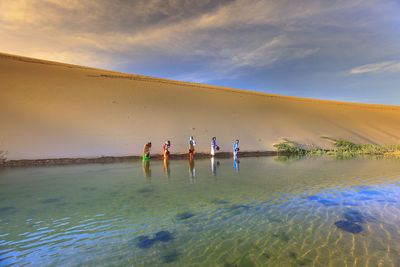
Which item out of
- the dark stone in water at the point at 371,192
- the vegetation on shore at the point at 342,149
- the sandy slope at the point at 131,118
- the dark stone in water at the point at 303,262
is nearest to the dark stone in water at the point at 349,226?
the dark stone in water at the point at 303,262

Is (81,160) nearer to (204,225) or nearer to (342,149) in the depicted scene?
(204,225)

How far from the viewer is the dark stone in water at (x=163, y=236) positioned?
3.47m

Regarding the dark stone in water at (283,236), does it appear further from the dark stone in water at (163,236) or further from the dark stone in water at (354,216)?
the dark stone in water at (163,236)

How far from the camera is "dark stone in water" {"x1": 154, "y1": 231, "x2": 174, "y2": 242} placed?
11.4 feet

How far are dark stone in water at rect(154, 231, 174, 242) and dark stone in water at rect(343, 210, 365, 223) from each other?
3136 millimetres

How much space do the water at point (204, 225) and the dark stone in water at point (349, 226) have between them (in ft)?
0.05

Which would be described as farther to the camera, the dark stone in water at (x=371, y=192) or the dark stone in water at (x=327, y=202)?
the dark stone in water at (x=371, y=192)

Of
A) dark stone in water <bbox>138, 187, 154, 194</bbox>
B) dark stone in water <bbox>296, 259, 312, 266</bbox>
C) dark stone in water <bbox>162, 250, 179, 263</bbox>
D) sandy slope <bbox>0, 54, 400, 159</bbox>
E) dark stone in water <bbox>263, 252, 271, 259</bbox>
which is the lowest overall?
dark stone in water <bbox>296, 259, 312, 266</bbox>

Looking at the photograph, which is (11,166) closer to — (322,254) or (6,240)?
(6,240)

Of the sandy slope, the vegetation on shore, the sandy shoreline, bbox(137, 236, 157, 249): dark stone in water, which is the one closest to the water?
bbox(137, 236, 157, 249): dark stone in water

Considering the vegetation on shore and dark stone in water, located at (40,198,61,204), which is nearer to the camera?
dark stone in water, located at (40,198,61,204)

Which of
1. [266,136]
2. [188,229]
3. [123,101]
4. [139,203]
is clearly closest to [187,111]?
[123,101]

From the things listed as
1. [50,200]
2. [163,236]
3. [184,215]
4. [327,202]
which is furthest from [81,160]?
[327,202]

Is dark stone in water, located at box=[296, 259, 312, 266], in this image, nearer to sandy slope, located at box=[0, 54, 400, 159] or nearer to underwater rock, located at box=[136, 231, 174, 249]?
underwater rock, located at box=[136, 231, 174, 249]
